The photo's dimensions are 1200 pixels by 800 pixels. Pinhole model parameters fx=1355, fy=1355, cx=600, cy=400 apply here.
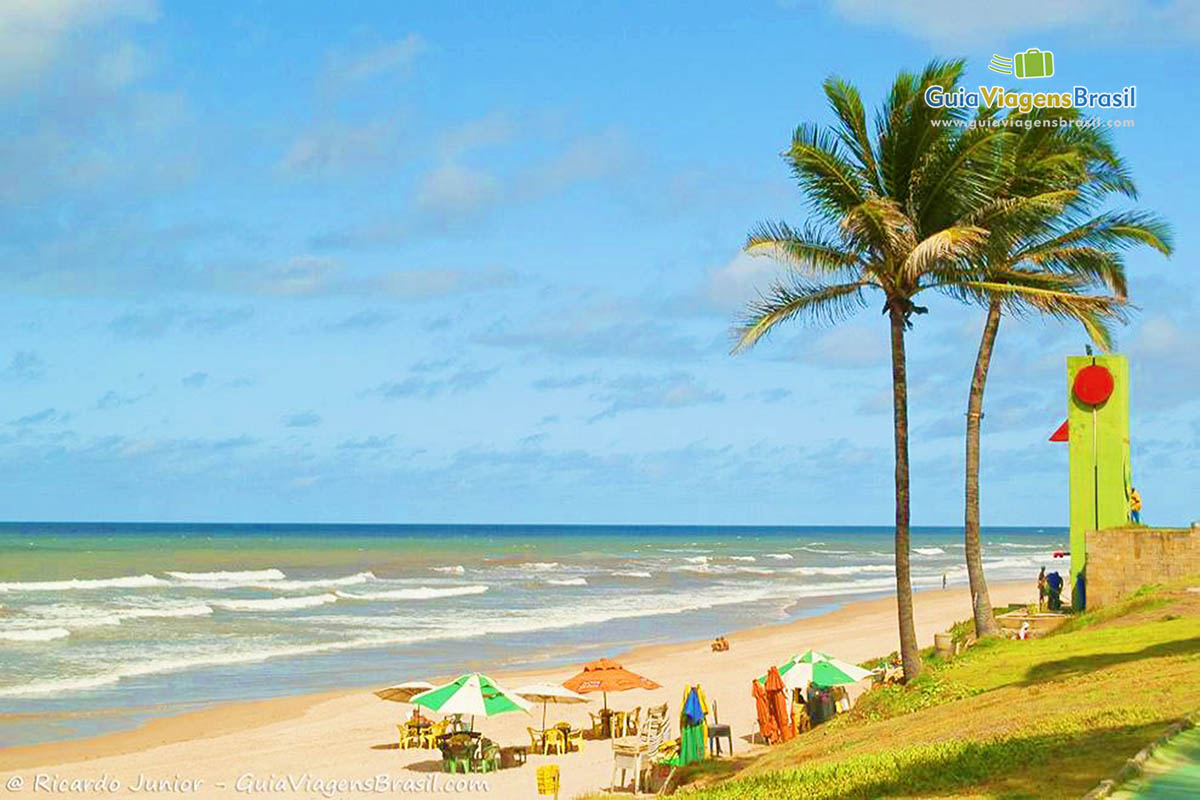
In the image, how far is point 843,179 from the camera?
1658 cm

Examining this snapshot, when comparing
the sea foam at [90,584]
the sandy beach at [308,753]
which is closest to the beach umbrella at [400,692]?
the sandy beach at [308,753]

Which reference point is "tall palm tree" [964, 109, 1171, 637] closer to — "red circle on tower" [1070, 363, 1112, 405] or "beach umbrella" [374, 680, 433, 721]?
"red circle on tower" [1070, 363, 1112, 405]

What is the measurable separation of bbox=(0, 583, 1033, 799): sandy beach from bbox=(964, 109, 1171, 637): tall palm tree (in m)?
6.70

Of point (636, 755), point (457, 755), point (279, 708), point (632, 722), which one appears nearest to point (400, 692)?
point (457, 755)

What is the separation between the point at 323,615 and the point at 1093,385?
2848cm

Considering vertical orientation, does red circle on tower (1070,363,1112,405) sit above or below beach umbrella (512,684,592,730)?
above

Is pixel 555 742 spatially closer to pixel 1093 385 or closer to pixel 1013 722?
pixel 1013 722

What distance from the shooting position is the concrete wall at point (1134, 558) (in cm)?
2195

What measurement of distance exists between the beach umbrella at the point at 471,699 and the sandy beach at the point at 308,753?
887mm

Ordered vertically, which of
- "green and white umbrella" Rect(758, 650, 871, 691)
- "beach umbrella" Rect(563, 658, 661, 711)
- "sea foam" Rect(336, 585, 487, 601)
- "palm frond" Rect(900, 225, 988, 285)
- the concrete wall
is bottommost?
"sea foam" Rect(336, 585, 487, 601)

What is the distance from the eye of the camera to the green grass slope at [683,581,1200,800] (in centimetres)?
956

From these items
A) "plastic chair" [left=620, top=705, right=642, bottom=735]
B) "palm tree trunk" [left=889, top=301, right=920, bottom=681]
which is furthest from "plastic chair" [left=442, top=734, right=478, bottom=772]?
Answer: "palm tree trunk" [left=889, top=301, right=920, bottom=681]

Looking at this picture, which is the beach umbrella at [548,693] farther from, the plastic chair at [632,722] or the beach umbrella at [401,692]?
the beach umbrella at [401,692]

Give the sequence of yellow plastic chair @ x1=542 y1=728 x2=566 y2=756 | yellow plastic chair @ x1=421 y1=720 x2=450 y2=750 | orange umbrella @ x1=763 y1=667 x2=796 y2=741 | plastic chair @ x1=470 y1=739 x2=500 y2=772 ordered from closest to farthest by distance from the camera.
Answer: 1. orange umbrella @ x1=763 y1=667 x2=796 y2=741
2. plastic chair @ x1=470 y1=739 x2=500 y2=772
3. yellow plastic chair @ x1=542 y1=728 x2=566 y2=756
4. yellow plastic chair @ x1=421 y1=720 x2=450 y2=750
